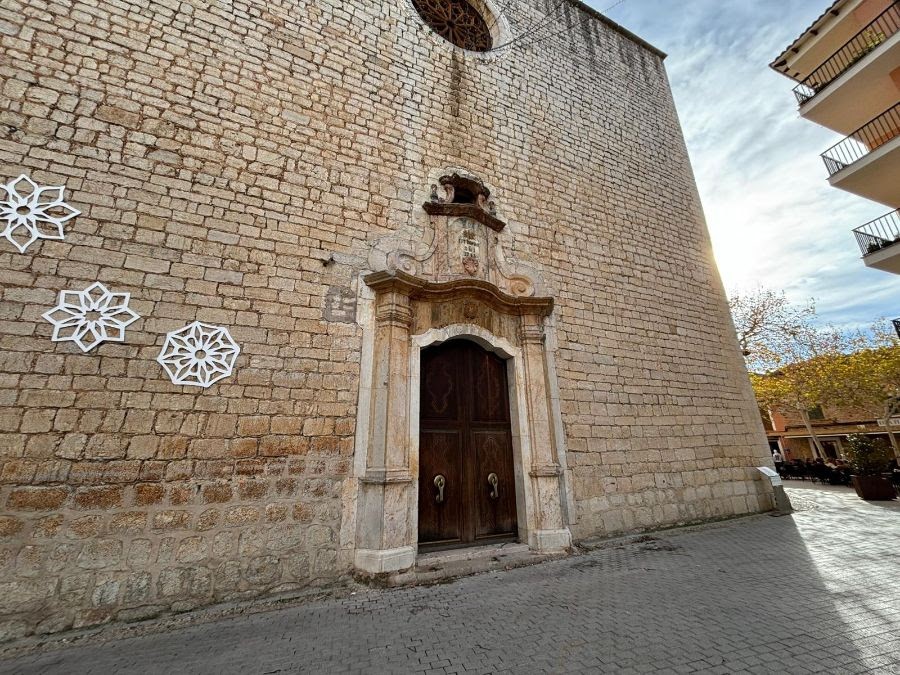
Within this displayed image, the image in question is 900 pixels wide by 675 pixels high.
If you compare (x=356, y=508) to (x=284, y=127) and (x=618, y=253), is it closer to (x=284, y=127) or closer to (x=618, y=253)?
(x=284, y=127)

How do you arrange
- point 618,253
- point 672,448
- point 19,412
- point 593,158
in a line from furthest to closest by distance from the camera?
point 593,158, point 618,253, point 672,448, point 19,412

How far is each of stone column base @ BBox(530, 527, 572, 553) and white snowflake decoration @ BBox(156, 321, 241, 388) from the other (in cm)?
366

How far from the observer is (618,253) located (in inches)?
255

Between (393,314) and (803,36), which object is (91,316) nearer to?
(393,314)

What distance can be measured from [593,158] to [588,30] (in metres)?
3.33

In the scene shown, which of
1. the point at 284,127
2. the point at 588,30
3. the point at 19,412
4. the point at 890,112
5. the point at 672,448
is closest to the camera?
the point at 19,412

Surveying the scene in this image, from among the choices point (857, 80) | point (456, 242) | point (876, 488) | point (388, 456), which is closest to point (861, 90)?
point (857, 80)

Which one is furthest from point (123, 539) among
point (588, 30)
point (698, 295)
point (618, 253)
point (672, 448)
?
point (588, 30)

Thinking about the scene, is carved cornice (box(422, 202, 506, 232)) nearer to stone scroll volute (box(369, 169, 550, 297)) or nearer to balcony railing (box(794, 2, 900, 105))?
stone scroll volute (box(369, 169, 550, 297))

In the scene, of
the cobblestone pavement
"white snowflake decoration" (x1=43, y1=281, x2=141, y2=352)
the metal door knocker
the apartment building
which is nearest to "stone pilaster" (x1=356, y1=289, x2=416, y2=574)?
the cobblestone pavement

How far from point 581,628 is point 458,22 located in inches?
336

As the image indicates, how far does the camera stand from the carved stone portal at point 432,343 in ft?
12.0

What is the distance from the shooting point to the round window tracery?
629cm

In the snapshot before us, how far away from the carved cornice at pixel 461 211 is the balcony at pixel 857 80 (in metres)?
9.89
